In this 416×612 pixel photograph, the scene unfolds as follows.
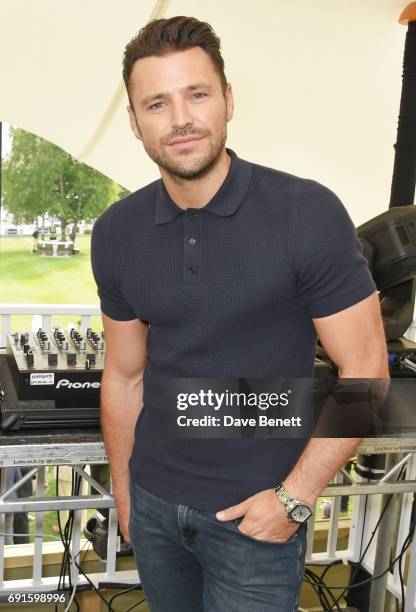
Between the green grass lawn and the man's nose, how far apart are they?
658 cm

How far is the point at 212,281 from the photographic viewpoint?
1314 millimetres

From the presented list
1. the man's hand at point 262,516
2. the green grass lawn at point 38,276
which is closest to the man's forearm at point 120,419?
the man's hand at point 262,516

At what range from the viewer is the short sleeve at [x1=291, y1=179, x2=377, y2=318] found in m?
1.23

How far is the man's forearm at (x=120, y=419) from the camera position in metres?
1.62

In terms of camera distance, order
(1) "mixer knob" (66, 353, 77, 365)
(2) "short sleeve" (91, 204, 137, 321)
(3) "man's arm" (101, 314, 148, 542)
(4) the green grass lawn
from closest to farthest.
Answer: (2) "short sleeve" (91, 204, 137, 321) < (3) "man's arm" (101, 314, 148, 542) < (1) "mixer knob" (66, 353, 77, 365) < (4) the green grass lawn

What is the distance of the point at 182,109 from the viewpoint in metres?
1.30

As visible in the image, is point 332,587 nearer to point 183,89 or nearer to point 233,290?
point 233,290

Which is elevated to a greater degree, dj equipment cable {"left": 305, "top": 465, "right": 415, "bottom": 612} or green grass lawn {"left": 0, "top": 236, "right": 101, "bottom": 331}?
green grass lawn {"left": 0, "top": 236, "right": 101, "bottom": 331}

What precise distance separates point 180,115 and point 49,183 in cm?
754

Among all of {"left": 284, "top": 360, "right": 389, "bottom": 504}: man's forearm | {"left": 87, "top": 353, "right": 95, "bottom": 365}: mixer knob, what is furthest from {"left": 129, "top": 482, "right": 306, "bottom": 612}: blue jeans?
{"left": 87, "top": 353, "right": 95, "bottom": 365}: mixer knob

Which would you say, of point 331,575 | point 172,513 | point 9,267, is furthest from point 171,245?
point 9,267

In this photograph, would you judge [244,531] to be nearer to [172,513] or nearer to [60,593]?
[172,513]

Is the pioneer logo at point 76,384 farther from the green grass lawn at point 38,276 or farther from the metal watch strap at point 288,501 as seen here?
the green grass lawn at point 38,276

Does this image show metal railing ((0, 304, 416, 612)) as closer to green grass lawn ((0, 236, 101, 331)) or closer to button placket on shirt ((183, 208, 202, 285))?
button placket on shirt ((183, 208, 202, 285))
